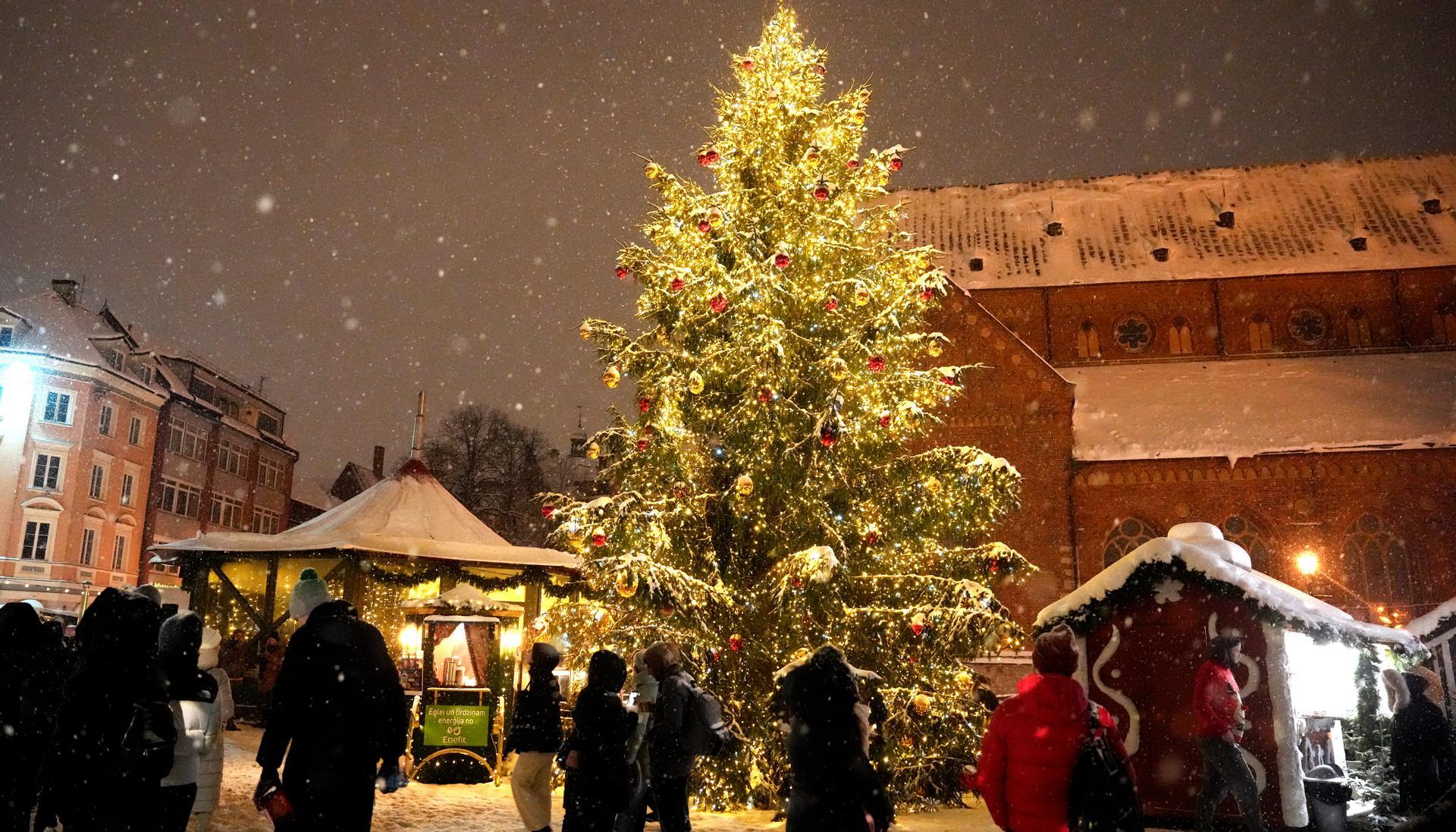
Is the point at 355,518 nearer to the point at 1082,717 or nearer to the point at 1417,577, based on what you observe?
the point at 1082,717

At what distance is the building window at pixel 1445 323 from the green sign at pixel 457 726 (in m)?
26.2

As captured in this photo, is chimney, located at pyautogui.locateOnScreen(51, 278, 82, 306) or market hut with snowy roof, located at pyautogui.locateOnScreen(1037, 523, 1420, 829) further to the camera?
chimney, located at pyautogui.locateOnScreen(51, 278, 82, 306)

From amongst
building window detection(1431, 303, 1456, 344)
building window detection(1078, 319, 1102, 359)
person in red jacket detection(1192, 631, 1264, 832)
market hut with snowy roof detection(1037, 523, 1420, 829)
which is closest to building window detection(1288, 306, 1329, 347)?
building window detection(1431, 303, 1456, 344)

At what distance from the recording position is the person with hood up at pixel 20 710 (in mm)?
5508

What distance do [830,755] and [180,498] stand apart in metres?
44.4

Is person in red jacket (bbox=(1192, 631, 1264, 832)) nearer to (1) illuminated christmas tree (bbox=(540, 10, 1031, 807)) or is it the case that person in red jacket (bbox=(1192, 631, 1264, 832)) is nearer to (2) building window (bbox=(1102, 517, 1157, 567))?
(1) illuminated christmas tree (bbox=(540, 10, 1031, 807))

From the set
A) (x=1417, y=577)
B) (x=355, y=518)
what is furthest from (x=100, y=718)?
(x=1417, y=577)

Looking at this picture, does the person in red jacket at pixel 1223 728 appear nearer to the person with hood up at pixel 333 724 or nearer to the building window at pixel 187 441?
the person with hood up at pixel 333 724

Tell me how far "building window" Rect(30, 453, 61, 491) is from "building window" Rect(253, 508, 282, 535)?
13.1 metres

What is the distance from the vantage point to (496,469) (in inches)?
2004

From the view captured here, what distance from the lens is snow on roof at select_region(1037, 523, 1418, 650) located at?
9.58 m

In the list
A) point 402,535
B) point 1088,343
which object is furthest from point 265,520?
point 1088,343

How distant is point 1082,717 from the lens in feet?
13.7

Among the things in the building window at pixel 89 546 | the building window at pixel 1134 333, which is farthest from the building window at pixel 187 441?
the building window at pixel 1134 333
